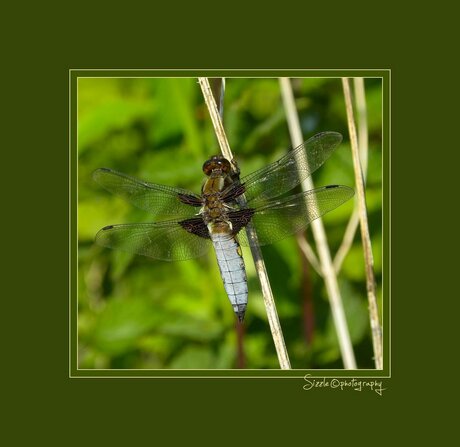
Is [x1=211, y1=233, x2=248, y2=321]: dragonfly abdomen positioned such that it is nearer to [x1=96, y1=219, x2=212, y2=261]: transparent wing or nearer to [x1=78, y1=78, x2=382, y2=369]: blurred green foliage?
[x1=96, y1=219, x2=212, y2=261]: transparent wing

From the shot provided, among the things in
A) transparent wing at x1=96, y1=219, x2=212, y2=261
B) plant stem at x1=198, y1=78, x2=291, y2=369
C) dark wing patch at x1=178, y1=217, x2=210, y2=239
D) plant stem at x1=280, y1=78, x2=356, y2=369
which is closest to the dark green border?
plant stem at x1=280, y1=78, x2=356, y2=369

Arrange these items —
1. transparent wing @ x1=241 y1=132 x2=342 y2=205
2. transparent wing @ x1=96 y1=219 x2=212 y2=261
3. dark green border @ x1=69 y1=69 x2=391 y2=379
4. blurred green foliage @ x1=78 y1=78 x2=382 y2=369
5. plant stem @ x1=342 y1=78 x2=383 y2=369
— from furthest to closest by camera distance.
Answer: blurred green foliage @ x1=78 y1=78 x2=382 y2=369, transparent wing @ x1=96 y1=219 x2=212 y2=261, dark green border @ x1=69 y1=69 x2=391 y2=379, transparent wing @ x1=241 y1=132 x2=342 y2=205, plant stem @ x1=342 y1=78 x2=383 y2=369

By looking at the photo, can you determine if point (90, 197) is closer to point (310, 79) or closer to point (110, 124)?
point (110, 124)

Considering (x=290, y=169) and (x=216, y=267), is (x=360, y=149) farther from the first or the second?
(x=216, y=267)

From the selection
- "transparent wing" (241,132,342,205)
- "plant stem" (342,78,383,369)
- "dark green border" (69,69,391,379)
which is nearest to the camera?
"plant stem" (342,78,383,369)

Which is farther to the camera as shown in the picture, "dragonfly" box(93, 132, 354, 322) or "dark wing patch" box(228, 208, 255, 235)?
"dark wing patch" box(228, 208, 255, 235)
